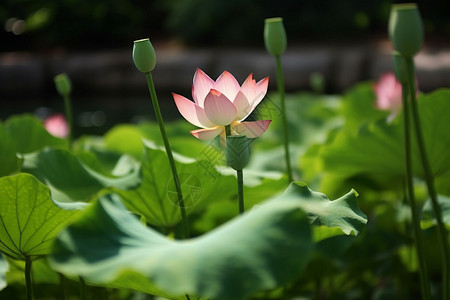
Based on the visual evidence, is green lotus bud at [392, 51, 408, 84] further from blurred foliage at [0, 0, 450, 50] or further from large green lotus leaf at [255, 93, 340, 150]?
blurred foliage at [0, 0, 450, 50]

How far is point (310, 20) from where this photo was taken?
7.67 m

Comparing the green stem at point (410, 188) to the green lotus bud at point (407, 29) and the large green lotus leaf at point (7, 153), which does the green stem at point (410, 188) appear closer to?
the green lotus bud at point (407, 29)

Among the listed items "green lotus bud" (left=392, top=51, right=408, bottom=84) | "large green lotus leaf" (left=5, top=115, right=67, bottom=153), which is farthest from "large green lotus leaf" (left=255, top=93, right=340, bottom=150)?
"green lotus bud" (left=392, top=51, right=408, bottom=84)

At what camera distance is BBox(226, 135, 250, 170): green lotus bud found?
1.69 feet

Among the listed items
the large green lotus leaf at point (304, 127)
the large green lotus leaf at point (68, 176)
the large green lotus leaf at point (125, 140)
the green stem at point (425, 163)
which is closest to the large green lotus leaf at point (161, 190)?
the large green lotus leaf at point (68, 176)

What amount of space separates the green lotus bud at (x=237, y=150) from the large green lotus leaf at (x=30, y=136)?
0.58 metres

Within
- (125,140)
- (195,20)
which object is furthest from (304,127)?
(195,20)

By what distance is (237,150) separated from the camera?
52 centimetres

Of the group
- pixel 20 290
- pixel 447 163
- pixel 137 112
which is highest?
pixel 447 163

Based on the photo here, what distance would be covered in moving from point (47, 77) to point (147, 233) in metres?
7.25

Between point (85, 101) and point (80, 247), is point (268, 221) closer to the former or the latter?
point (80, 247)

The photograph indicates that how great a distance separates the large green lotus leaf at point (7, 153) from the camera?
81cm

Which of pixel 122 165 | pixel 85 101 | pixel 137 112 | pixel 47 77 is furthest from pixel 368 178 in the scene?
pixel 47 77

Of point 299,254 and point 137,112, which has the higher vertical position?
point 299,254
